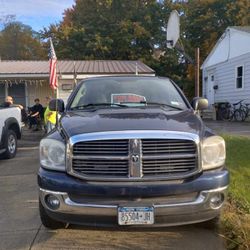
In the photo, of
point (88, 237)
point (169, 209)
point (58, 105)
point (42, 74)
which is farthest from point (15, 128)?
point (42, 74)

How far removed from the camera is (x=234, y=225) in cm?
479

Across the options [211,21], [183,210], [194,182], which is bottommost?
[183,210]

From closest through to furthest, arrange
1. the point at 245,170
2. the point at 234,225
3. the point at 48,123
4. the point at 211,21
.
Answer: the point at 234,225
the point at 245,170
the point at 48,123
the point at 211,21

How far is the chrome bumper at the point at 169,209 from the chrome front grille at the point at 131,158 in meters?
0.25

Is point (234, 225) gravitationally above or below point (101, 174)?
below

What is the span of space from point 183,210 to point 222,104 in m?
18.8

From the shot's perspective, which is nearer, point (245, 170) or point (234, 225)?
point (234, 225)

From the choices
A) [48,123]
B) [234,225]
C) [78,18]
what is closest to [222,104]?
[48,123]

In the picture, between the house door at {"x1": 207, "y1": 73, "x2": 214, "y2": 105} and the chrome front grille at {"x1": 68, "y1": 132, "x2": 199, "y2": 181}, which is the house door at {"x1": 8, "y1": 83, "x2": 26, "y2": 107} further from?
the chrome front grille at {"x1": 68, "y1": 132, "x2": 199, "y2": 181}

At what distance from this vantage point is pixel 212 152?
4.31 meters

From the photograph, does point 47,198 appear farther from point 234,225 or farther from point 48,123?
point 48,123

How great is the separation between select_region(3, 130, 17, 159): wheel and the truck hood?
568cm

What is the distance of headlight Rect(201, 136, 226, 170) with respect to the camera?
4250mm

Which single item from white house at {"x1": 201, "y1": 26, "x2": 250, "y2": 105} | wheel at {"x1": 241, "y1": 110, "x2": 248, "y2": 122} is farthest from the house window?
wheel at {"x1": 241, "y1": 110, "x2": 248, "y2": 122}
